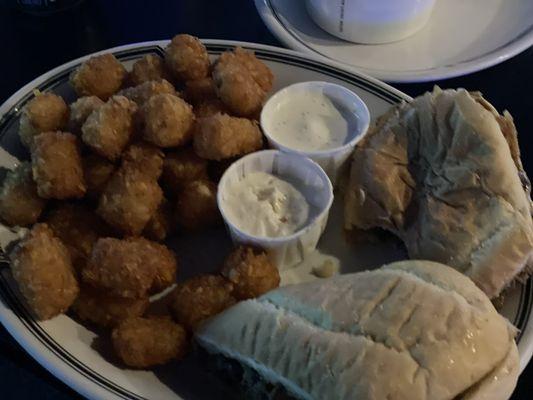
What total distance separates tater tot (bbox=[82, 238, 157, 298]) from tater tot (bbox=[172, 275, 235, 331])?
69mm

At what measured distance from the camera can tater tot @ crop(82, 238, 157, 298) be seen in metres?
1.39

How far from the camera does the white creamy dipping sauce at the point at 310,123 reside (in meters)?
1.61

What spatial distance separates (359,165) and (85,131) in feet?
1.88

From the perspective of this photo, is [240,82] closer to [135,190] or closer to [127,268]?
[135,190]

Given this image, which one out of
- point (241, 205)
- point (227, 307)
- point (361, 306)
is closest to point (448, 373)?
point (361, 306)

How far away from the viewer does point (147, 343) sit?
1.35 m

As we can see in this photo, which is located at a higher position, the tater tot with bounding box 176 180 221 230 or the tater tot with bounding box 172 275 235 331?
the tater tot with bounding box 176 180 221 230

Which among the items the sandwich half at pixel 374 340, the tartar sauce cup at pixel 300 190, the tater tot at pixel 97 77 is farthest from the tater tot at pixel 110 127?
the sandwich half at pixel 374 340

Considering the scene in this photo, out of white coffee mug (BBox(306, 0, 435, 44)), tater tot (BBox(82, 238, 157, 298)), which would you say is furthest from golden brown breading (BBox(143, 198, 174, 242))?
white coffee mug (BBox(306, 0, 435, 44))

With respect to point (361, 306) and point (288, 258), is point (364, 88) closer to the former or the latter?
point (288, 258)

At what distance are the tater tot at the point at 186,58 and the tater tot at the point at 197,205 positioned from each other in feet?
0.94

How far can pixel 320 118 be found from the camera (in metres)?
1.66

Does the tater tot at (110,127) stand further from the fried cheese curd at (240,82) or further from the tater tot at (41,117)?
the fried cheese curd at (240,82)

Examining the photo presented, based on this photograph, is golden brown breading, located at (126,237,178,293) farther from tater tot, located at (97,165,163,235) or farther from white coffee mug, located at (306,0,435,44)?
white coffee mug, located at (306,0,435,44)
